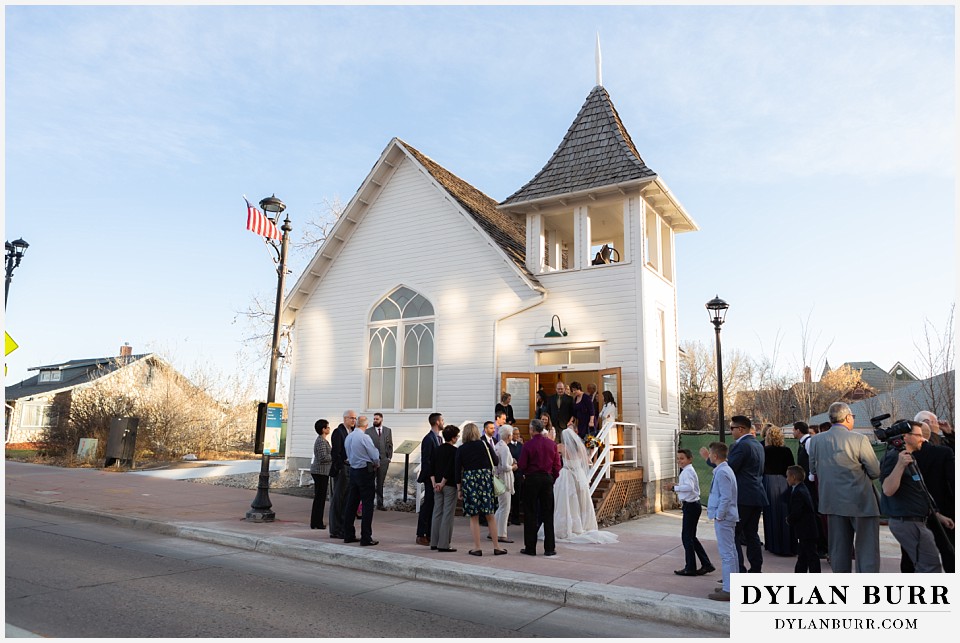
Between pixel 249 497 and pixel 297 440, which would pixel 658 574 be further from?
pixel 297 440

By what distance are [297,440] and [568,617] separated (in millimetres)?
13712

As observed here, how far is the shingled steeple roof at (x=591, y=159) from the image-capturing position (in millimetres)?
15648

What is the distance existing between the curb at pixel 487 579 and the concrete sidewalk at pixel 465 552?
1 centimetres

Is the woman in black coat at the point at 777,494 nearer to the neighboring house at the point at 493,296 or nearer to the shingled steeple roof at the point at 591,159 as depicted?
the neighboring house at the point at 493,296

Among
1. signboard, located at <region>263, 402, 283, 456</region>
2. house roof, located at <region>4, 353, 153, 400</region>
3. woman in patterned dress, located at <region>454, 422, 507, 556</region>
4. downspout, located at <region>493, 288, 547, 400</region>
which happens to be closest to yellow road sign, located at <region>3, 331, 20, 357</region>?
signboard, located at <region>263, 402, 283, 456</region>

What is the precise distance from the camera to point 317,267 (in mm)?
19062

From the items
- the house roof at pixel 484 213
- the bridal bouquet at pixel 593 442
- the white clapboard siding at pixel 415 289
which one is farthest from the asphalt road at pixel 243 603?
the house roof at pixel 484 213

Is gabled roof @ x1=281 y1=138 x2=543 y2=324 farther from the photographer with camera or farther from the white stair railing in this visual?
the photographer with camera

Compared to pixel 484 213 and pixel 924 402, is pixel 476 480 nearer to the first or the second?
pixel 484 213

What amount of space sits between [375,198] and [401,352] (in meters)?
4.60

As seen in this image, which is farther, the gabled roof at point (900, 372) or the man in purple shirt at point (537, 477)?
the gabled roof at point (900, 372)

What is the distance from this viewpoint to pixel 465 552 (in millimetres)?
9477

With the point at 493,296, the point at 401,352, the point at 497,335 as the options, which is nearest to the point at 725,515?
the point at 497,335

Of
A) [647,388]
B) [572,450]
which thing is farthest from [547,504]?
[647,388]
